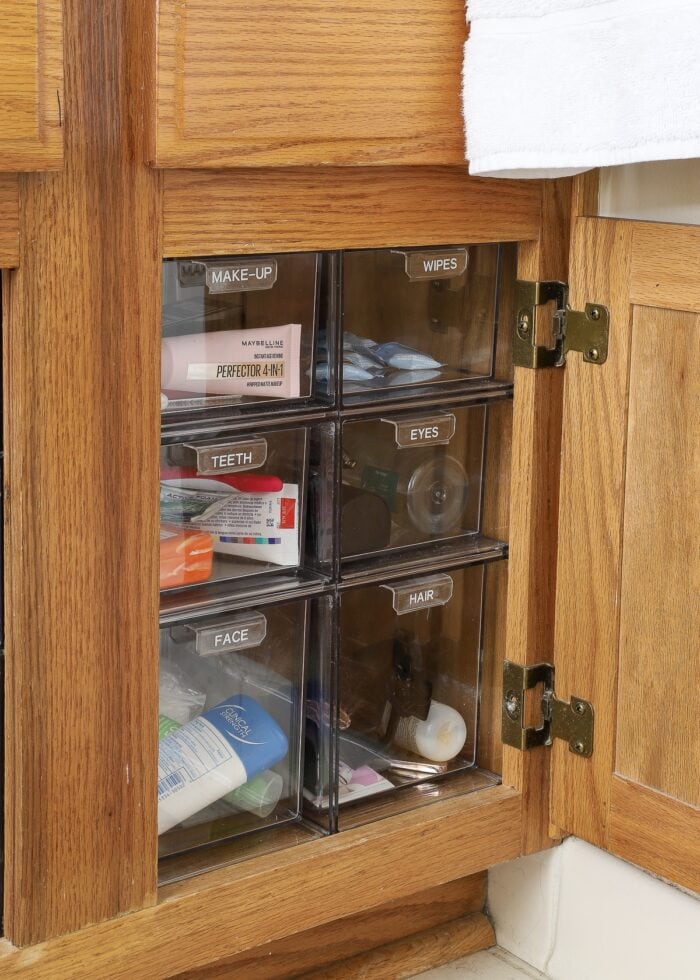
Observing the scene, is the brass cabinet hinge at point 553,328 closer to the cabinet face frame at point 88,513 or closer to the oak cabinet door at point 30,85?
the cabinet face frame at point 88,513

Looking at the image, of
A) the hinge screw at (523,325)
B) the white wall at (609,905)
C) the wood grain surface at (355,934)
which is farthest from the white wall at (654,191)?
the wood grain surface at (355,934)

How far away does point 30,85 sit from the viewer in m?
0.81

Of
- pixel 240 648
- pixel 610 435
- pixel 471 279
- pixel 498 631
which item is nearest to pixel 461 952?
pixel 498 631

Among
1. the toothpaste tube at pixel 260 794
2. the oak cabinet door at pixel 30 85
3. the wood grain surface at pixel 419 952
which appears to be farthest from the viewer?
the wood grain surface at pixel 419 952

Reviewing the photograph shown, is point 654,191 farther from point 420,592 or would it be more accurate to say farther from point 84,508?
point 84,508

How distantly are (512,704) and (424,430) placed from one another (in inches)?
10.5

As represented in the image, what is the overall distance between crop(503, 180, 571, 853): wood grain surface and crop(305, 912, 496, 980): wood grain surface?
0.49ft

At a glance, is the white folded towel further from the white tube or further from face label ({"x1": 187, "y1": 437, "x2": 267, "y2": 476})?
the white tube

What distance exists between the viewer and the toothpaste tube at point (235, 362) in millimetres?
1018

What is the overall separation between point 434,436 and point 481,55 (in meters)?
0.34

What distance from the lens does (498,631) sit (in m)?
1.25

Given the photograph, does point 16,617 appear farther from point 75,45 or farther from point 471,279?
point 471,279

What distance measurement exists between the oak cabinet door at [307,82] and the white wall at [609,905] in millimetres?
164

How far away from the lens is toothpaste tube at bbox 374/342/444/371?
1.17 metres
